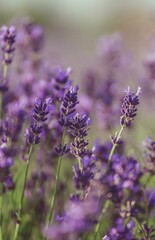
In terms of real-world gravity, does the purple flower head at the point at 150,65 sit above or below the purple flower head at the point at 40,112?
above

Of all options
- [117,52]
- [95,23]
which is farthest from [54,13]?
[117,52]

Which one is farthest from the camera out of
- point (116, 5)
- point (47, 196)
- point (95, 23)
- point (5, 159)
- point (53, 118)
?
point (116, 5)

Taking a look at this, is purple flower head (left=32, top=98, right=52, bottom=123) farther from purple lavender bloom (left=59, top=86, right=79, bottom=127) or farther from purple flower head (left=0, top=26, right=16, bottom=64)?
purple flower head (left=0, top=26, right=16, bottom=64)

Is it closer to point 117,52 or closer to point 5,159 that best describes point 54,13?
point 117,52

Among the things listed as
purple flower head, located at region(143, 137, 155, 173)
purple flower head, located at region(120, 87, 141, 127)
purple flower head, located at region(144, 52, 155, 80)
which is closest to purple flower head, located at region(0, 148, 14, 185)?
purple flower head, located at region(120, 87, 141, 127)

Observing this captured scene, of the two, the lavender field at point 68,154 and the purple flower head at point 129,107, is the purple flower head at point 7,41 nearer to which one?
the lavender field at point 68,154

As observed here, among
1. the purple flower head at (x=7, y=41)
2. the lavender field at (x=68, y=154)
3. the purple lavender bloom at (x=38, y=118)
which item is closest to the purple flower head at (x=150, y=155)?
the lavender field at (x=68, y=154)

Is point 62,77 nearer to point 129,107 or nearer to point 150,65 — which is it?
point 129,107
